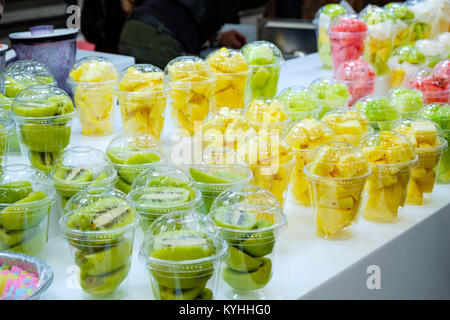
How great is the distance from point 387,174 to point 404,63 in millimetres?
1225

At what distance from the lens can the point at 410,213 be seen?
1.77 metres

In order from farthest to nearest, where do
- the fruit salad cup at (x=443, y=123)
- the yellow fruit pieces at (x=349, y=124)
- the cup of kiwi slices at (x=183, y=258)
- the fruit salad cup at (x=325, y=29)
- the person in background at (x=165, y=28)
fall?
the person in background at (x=165, y=28) < the fruit salad cup at (x=325, y=29) < the fruit salad cup at (x=443, y=123) < the yellow fruit pieces at (x=349, y=124) < the cup of kiwi slices at (x=183, y=258)

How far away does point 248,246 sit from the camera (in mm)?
1260

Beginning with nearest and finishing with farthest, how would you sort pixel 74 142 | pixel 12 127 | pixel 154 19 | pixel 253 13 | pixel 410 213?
pixel 12 127
pixel 410 213
pixel 74 142
pixel 154 19
pixel 253 13

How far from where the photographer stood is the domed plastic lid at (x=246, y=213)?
1.27m

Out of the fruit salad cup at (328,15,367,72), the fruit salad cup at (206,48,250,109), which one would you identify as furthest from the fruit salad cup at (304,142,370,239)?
the fruit salad cup at (328,15,367,72)

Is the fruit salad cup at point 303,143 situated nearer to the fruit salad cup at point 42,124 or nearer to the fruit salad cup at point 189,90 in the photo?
the fruit salad cup at point 189,90

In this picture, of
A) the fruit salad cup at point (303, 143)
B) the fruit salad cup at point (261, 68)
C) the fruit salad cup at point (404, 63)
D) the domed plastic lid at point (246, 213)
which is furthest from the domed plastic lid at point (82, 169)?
the fruit salad cup at point (404, 63)

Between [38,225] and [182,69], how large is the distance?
0.85 m

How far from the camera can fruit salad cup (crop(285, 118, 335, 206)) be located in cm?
173

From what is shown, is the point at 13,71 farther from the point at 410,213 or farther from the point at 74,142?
the point at 410,213

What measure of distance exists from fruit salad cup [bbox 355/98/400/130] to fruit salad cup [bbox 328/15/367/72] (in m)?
0.84

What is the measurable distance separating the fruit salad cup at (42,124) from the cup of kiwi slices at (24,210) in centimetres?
24

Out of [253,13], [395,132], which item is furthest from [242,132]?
[253,13]
